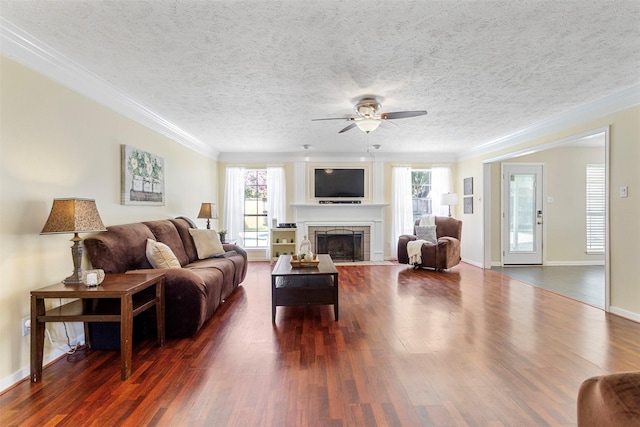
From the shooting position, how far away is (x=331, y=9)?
184 centimetres

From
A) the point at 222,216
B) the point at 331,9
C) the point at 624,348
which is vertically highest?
the point at 331,9

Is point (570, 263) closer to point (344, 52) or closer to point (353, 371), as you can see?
point (353, 371)

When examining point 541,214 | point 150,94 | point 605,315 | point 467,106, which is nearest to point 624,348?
point 605,315

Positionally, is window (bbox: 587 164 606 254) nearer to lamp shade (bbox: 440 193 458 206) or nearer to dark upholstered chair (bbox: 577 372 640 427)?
lamp shade (bbox: 440 193 458 206)

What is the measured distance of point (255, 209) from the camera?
22.6ft

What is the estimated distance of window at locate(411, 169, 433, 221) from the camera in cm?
706

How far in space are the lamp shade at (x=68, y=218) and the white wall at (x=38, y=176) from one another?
0.20 m

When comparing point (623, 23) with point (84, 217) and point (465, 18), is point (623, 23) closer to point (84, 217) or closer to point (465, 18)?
point (465, 18)

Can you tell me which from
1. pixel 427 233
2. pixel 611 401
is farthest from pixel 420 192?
pixel 611 401

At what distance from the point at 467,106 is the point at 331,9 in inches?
97.5

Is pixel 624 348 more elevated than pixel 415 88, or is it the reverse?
pixel 415 88

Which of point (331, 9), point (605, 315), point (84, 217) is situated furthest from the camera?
point (605, 315)

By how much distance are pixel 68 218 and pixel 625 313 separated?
17.0 feet

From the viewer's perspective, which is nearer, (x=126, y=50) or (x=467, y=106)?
(x=126, y=50)
